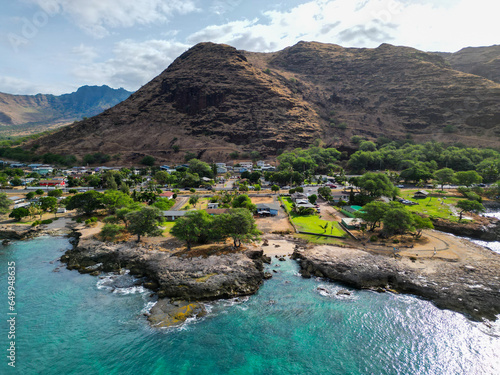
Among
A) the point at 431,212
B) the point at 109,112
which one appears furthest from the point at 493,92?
the point at 109,112

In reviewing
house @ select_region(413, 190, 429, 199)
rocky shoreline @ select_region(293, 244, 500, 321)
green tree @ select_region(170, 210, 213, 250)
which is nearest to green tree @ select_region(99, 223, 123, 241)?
green tree @ select_region(170, 210, 213, 250)

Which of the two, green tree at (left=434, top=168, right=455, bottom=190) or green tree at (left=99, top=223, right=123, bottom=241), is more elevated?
green tree at (left=434, top=168, right=455, bottom=190)

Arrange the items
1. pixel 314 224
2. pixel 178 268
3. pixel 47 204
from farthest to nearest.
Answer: pixel 47 204
pixel 314 224
pixel 178 268

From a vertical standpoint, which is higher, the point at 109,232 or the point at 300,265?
the point at 109,232

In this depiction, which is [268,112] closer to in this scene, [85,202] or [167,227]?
[85,202]

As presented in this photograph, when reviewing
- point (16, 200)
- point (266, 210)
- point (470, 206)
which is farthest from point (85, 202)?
point (470, 206)

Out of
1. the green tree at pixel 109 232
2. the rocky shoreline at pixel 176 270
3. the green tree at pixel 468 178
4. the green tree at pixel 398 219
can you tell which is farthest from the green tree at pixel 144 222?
the green tree at pixel 468 178

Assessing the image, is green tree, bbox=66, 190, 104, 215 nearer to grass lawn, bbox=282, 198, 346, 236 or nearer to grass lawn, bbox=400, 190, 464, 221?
grass lawn, bbox=282, 198, 346, 236
